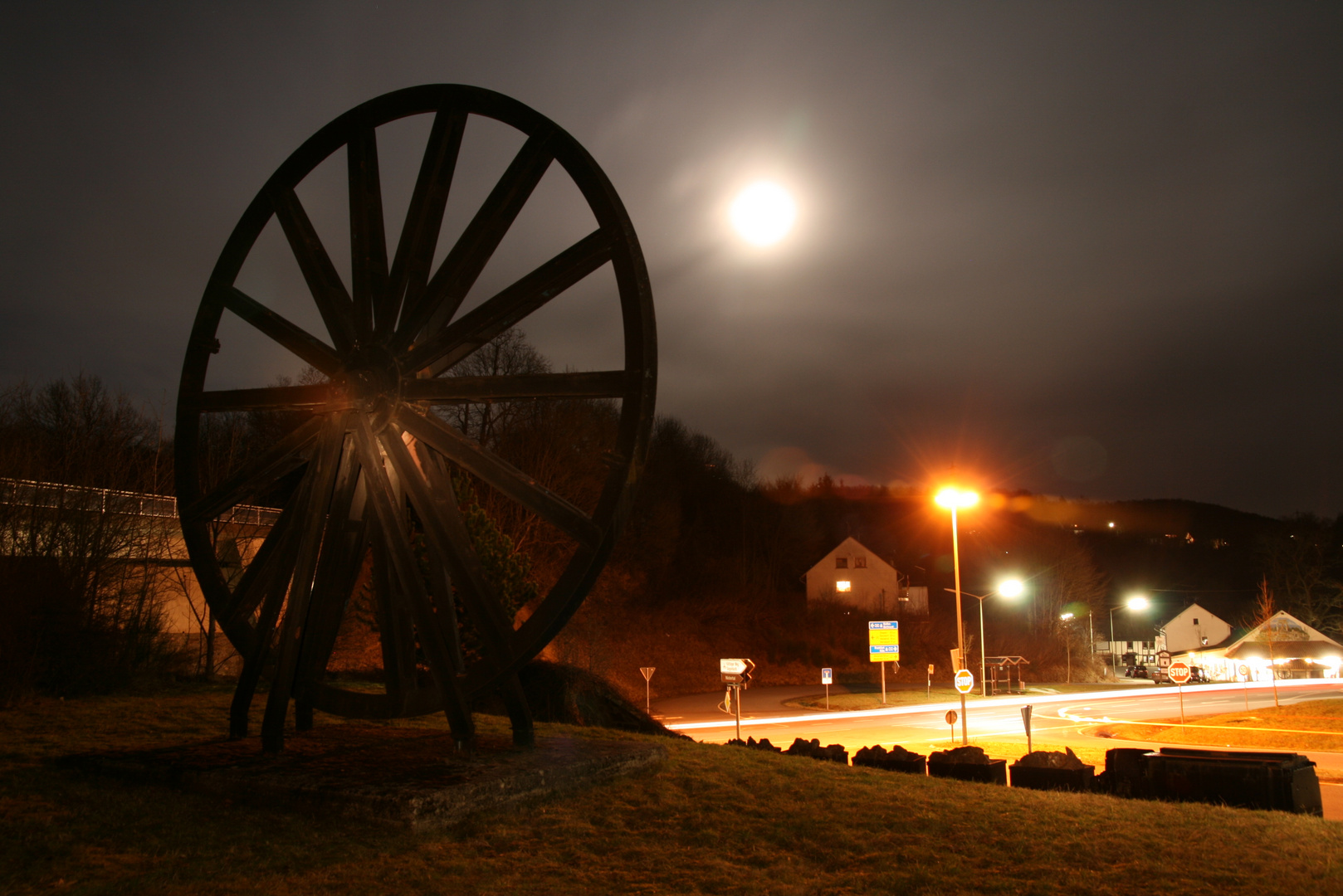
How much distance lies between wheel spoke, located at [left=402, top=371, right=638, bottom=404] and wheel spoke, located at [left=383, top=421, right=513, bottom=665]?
603mm

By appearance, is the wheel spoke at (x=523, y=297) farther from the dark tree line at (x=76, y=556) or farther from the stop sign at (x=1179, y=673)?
the stop sign at (x=1179, y=673)

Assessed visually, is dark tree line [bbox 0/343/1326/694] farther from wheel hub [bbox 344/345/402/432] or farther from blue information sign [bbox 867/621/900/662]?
blue information sign [bbox 867/621/900/662]

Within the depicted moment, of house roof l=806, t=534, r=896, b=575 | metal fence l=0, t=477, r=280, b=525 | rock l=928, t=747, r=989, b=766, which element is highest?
house roof l=806, t=534, r=896, b=575

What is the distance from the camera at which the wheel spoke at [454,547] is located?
8.87 metres

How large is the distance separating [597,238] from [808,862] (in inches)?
240

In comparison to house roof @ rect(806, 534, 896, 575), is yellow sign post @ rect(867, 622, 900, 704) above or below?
below

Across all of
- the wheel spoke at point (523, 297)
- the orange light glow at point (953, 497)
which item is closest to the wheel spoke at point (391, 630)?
the wheel spoke at point (523, 297)

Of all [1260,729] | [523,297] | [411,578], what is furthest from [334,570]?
[1260,729]

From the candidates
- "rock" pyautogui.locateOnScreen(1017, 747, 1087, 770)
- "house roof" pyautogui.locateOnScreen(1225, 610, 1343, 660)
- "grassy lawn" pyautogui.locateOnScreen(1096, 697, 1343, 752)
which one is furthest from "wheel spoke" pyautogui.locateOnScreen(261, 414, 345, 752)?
"house roof" pyautogui.locateOnScreen(1225, 610, 1343, 660)

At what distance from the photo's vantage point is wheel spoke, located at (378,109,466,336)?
9.87m

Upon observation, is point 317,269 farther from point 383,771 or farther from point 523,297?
point 383,771

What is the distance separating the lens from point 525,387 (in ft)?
30.1

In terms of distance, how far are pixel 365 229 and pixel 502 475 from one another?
3.53 m

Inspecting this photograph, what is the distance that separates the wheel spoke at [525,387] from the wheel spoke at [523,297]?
1.21 ft
